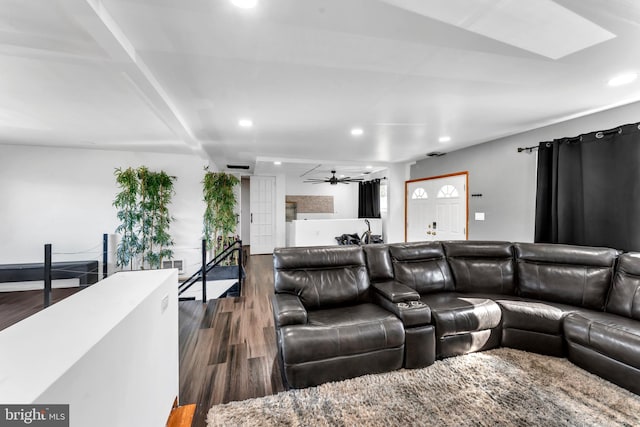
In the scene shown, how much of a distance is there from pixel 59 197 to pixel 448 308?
644 centimetres

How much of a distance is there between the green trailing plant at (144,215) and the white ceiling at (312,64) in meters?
1.26

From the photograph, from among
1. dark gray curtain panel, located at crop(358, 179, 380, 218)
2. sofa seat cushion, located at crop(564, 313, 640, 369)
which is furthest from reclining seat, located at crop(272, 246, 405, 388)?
dark gray curtain panel, located at crop(358, 179, 380, 218)

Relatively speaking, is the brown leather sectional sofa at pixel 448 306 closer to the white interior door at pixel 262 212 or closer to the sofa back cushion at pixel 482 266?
the sofa back cushion at pixel 482 266

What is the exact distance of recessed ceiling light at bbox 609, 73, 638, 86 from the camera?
219cm

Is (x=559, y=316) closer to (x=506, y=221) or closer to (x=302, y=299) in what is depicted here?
(x=506, y=221)

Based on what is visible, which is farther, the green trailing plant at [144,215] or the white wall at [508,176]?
the green trailing plant at [144,215]

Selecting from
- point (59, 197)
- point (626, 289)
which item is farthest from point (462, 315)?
point (59, 197)

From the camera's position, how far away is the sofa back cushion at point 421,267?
2.82 meters

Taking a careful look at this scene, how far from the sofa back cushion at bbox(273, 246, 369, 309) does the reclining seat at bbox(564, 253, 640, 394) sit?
5.78 feet

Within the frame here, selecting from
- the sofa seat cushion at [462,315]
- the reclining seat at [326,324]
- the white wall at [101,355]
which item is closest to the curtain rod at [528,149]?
the sofa seat cushion at [462,315]

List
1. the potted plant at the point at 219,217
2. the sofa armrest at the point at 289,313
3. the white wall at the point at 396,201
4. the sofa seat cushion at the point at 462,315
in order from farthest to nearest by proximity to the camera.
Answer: the white wall at the point at 396,201 < the potted plant at the point at 219,217 < the sofa seat cushion at the point at 462,315 < the sofa armrest at the point at 289,313

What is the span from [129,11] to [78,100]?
1.90 metres

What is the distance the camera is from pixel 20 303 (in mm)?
3955

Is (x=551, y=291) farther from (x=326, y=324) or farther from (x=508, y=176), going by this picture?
(x=326, y=324)
